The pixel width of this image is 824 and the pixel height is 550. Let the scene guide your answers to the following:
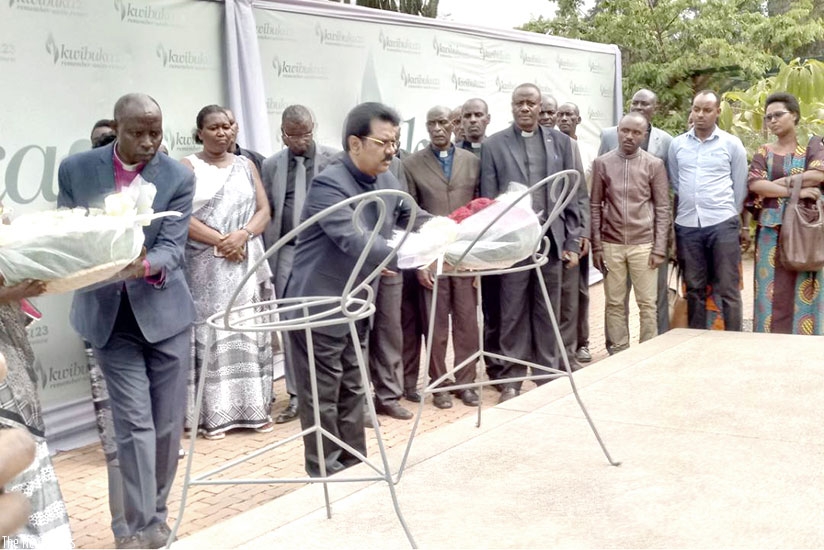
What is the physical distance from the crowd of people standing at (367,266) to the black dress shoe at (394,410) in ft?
0.07

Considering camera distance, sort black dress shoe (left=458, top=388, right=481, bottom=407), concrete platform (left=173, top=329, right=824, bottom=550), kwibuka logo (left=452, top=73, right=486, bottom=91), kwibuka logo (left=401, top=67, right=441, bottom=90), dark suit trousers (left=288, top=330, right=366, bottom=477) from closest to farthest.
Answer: concrete platform (left=173, top=329, right=824, bottom=550), dark suit trousers (left=288, top=330, right=366, bottom=477), black dress shoe (left=458, top=388, right=481, bottom=407), kwibuka logo (left=401, top=67, right=441, bottom=90), kwibuka logo (left=452, top=73, right=486, bottom=91)

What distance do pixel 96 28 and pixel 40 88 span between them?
0.60 metres

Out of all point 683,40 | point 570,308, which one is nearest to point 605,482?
point 570,308

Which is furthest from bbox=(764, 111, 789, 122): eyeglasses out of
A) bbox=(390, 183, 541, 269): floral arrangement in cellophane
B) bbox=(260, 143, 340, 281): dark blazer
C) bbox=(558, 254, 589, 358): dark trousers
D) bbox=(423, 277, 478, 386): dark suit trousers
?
bbox=(390, 183, 541, 269): floral arrangement in cellophane

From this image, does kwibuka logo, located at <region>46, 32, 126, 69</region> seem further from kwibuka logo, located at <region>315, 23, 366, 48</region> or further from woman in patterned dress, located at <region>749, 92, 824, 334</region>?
woman in patterned dress, located at <region>749, 92, 824, 334</region>

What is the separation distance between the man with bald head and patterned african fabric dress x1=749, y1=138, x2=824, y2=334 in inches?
82.4

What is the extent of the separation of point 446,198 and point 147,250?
308 centimetres

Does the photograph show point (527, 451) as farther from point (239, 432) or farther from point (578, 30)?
point (578, 30)

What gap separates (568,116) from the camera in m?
8.52

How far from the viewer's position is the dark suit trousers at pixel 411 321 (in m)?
6.87

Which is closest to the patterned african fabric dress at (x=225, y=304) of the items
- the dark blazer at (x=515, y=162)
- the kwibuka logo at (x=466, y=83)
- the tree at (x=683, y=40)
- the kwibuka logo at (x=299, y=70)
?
the kwibuka logo at (x=299, y=70)

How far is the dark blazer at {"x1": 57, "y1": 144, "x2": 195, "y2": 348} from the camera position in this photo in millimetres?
3953

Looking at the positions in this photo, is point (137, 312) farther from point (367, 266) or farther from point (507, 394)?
point (507, 394)

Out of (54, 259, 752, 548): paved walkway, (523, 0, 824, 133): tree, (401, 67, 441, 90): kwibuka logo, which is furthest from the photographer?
(523, 0, 824, 133): tree
